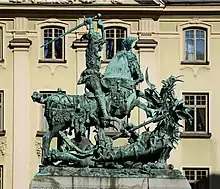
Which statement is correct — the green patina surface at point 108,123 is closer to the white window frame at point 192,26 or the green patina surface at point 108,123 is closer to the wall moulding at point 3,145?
the wall moulding at point 3,145

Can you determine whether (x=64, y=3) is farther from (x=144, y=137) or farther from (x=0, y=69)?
(x=144, y=137)

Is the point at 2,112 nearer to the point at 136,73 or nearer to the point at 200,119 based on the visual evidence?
the point at 200,119

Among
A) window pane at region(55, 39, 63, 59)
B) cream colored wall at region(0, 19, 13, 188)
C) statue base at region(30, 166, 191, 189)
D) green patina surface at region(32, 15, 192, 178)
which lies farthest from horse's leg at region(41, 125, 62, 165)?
window pane at region(55, 39, 63, 59)

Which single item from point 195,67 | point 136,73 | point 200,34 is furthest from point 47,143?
point 200,34

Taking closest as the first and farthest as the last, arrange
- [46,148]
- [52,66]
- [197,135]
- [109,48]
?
[46,148]
[197,135]
[52,66]
[109,48]

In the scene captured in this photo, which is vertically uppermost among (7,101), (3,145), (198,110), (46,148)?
(7,101)

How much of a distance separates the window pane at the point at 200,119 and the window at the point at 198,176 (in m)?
1.67

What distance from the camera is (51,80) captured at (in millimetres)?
40375

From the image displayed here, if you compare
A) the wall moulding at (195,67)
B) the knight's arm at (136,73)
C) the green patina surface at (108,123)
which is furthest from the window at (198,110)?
the green patina surface at (108,123)

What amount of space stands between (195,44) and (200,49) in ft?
0.95

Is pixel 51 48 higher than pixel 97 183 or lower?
higher

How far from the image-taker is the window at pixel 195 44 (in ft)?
134

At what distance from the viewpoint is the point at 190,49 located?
41.0 meters

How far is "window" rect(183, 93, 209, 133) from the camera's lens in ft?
133
